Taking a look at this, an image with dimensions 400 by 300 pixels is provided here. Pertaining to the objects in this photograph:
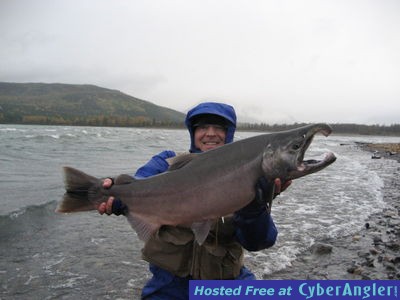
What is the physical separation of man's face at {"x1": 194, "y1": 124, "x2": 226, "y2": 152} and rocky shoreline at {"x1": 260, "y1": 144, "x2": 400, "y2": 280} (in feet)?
11.6

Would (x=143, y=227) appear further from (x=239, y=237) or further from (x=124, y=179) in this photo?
(x=239, y=237)

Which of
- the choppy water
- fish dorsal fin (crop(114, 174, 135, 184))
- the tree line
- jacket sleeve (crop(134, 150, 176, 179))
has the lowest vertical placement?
the choppy water

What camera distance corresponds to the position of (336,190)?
1802 cm

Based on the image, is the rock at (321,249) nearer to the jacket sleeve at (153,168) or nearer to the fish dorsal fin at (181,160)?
the jacket sleeve at (153,168)

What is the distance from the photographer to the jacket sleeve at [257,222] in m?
4.04

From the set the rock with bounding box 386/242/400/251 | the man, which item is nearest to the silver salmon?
the man

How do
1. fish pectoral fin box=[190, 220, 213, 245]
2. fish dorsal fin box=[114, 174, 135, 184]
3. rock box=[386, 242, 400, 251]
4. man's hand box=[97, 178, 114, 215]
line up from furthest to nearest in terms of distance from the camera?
1. rock box=[386, 242, 400, 251]
2. fish dorsal fin box=[114, 174, 135, 184]
3. man's hand box=[97, 178, 114, 215]
4. fish pectoral fin box=[190, 220, 213, 245]

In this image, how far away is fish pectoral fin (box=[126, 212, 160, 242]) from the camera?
4.52m

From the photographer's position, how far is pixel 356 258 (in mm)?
8430

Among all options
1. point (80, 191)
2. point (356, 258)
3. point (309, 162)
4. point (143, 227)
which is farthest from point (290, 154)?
point (356, 258)

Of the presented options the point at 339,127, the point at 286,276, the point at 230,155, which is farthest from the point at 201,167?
the point at 339,127

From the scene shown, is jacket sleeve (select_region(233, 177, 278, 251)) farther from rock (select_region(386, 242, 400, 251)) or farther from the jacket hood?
rock (select_region(386, 242, 400, 251))

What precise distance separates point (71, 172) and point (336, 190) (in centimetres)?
1582

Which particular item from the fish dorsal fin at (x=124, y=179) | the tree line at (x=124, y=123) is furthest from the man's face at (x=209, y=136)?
the tree line at (x=124, y=123)
